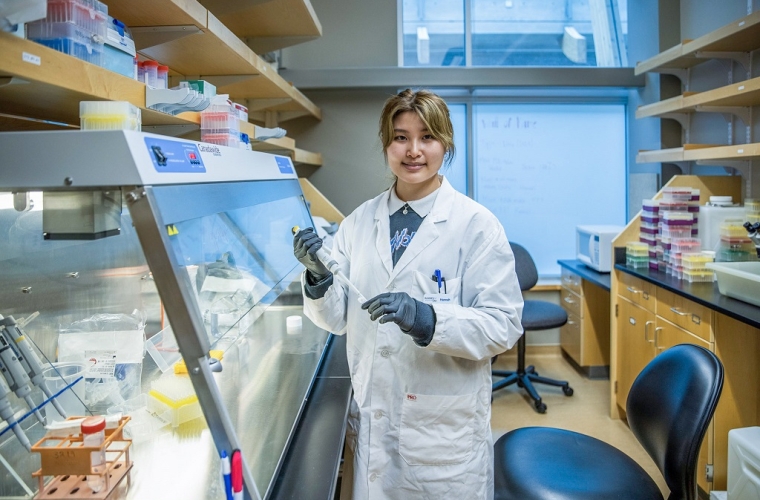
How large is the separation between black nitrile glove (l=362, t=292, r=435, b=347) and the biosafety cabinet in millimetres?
311

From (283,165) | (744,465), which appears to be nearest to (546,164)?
(744,465)

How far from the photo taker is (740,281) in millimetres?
2404

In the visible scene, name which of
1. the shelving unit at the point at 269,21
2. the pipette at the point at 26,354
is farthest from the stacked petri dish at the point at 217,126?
the shelving unit at the point at 269,21

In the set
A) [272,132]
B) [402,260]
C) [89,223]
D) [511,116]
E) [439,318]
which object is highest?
[511,116]

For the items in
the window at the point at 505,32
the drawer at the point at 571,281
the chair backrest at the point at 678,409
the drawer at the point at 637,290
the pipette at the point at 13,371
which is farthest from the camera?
the window at the point at 505,32

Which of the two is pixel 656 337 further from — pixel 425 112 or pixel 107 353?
pixel 107 353

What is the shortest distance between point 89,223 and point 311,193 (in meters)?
3.22

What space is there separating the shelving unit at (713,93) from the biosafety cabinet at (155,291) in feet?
Result: 7.89

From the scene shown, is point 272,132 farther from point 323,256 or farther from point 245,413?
point 245,413

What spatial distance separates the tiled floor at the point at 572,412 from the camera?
323 centimetres

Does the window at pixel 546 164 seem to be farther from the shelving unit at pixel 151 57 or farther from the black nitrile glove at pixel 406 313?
the black nitrile glove at pixel 406 313

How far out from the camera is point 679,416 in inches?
59.4

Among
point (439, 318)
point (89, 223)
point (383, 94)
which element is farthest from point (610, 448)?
point (383, 94)

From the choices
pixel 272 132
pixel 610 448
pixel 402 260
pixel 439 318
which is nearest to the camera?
pixel 439 318
